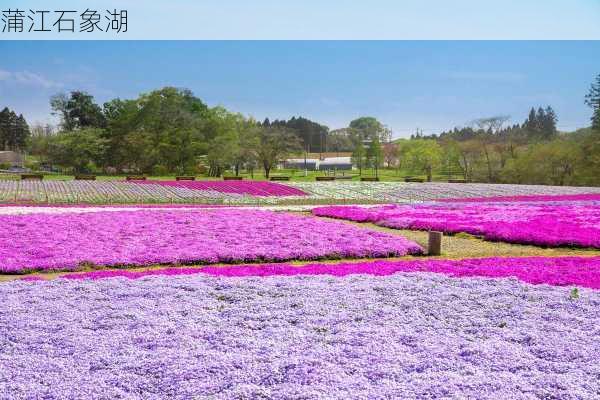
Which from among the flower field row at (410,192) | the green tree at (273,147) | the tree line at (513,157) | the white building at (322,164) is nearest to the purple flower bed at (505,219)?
the flower field row at (410,192)

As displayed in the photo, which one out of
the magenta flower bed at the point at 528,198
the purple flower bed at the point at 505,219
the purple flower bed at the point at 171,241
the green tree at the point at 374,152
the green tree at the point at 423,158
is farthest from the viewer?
the green tree at the point at 374,152

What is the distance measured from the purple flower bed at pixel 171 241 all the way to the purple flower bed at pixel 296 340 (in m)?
3.48

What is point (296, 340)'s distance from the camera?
8.66 metres

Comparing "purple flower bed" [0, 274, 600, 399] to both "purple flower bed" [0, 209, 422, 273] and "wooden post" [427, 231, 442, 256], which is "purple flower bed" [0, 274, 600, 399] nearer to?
"purple flower bed" [0, 209, 422, 273]

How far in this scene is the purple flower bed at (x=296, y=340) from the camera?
276 inches

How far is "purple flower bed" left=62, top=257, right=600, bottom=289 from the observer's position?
13.1 meters

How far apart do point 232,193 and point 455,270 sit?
28207 millimetres

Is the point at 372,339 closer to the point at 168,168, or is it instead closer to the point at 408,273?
the point at 408,273

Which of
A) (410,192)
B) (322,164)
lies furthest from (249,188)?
(322,164)

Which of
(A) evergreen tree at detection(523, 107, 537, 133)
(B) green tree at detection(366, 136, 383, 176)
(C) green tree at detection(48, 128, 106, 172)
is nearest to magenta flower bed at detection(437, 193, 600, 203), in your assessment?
(C) green tree at detection(48, 128, 106, 172)

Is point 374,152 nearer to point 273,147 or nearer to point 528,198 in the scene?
point 273,147

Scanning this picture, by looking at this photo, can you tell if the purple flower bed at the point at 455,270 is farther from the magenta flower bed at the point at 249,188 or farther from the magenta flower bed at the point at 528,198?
the magenta flower bed at the point at 249,188

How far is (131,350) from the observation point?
818 cm

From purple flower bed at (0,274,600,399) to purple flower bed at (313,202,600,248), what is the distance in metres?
8.41
